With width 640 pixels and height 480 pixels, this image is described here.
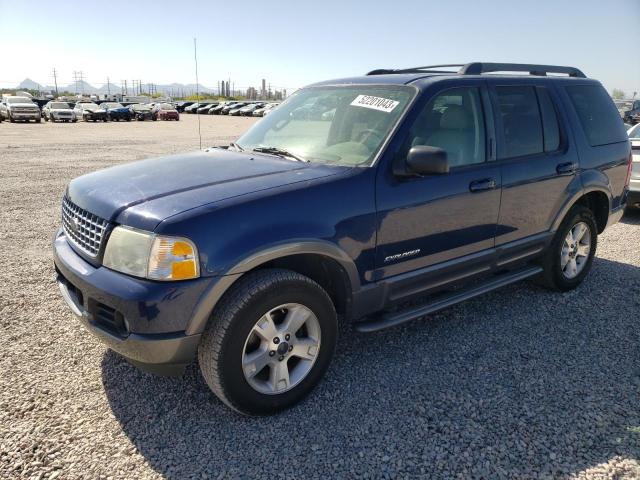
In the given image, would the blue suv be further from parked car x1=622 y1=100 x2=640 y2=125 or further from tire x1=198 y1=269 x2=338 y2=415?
parked car x1=622 y1=100 x2=640 y2=125

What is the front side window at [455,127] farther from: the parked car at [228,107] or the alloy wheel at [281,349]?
the parked car at [228,107]

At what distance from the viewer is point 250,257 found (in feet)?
8.27

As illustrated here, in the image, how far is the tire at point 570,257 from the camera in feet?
14.7

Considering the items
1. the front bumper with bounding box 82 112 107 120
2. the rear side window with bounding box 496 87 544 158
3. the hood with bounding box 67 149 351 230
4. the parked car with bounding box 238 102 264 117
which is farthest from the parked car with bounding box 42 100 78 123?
the rear side window with bounding box 496 87 544 158

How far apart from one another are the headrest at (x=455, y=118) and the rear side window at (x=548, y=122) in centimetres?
95

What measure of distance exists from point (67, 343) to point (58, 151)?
48.1 ft

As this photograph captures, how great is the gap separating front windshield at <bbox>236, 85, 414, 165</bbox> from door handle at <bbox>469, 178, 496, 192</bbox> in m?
0.75

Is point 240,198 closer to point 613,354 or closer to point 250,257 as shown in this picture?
point 250,257

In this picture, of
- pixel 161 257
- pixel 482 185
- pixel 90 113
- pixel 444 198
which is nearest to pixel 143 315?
pixel 161 257

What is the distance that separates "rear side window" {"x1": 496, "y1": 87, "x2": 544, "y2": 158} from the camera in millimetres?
3840

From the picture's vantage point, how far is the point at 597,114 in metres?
4.70

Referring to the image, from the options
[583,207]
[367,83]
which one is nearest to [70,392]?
[367,83]

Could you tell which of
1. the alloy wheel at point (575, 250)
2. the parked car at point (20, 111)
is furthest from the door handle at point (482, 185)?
the parked car at point (20, 111)

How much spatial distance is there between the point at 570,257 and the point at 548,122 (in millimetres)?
1312
